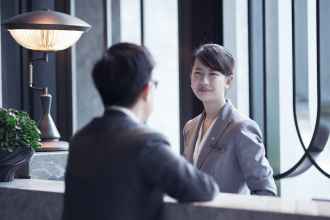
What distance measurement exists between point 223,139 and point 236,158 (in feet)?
0.31

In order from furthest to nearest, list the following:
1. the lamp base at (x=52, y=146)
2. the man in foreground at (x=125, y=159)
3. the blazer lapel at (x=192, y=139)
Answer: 1. the lamp base at (x=52, y=146)
2. the blazer lapel at (x=192, y=139)
3. the man in foreground at (x=125, y=159)

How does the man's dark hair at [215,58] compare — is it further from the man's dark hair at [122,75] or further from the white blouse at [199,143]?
the man's dark hair at [122,75]

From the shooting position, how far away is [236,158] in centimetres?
366

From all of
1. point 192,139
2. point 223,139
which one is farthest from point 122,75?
point 192,139

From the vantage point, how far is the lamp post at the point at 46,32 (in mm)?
5023

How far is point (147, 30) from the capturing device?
20.7 ft

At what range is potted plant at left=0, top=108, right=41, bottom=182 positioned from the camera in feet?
12.7

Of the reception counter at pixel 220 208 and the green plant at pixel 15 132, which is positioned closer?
the reception counter at pixel 220 208

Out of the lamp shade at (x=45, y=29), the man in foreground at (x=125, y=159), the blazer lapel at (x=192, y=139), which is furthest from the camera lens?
the lamp shade at (x=45, y=29)

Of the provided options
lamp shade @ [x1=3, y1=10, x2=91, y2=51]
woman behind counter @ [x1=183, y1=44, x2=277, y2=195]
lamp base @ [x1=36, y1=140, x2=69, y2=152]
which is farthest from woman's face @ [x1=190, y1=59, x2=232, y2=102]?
lamp base @ [x1=36, y1=140, x2=69, y2=152]

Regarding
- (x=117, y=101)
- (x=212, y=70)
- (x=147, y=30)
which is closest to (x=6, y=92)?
(x=147, y=30)

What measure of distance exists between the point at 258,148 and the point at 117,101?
52.1 inches

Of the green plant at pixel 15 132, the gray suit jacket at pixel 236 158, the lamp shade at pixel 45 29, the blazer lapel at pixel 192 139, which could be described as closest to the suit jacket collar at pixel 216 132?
the gray suit jacket at pixel 236 158

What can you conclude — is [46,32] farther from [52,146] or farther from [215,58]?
[215,58]
